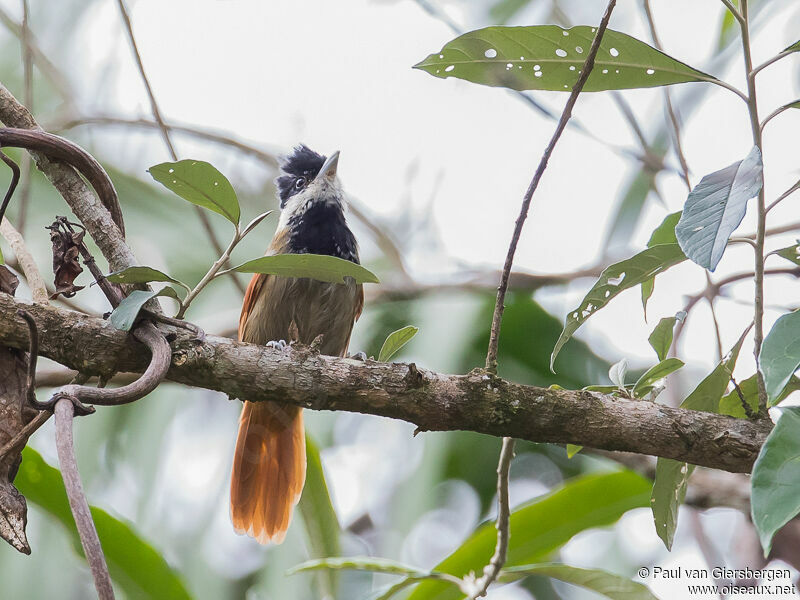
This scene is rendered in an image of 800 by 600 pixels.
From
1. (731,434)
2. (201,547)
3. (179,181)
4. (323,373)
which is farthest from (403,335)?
(201,547)

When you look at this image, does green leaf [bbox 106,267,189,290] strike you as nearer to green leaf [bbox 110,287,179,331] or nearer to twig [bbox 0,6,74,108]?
green leaf [bbox 110,287,179,331]

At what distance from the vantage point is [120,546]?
1.89 metres

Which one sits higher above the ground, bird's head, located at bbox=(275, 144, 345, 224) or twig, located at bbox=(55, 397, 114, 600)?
bird's head, located at bbox=(275, 144, 345, 224)

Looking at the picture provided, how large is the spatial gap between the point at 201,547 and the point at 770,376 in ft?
6.83

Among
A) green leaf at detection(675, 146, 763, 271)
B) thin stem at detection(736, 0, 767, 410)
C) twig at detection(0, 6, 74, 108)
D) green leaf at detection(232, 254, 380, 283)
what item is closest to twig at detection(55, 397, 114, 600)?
green leaf at detection(232, 254, 380, 283)

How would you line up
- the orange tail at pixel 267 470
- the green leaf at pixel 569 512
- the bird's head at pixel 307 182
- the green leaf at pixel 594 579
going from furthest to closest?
the bird's head at pixel 307 182 < the orange tail at pixel 267 470 < the green leaf at pixel 569 512 < the green leaf at pixel 594 579

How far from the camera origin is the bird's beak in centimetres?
337

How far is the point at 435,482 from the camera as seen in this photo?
2.44m

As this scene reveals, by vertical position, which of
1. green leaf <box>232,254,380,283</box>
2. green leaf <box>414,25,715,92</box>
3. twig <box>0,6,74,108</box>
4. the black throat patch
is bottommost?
green leaf <box>232,254,380,283</box>

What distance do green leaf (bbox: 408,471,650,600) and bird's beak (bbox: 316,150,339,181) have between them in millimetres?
1774

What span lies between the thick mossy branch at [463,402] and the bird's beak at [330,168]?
76.8 inches

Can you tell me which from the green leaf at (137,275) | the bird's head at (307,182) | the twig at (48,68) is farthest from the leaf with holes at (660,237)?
the twig at (48,68)

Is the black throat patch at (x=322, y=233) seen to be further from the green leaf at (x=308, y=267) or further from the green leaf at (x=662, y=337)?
the green leaf at (x=662, y=337)

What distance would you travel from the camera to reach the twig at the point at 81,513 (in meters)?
0.87
